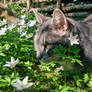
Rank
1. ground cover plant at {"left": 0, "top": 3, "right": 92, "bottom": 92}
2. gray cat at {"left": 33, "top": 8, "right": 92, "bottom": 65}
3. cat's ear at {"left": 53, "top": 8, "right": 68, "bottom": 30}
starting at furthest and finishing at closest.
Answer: gray cat at {"left": 33, "top": 8, "right": 92, "bottom": 65}
cat's ear at {"left": 53, "top": 8, "right": 68, "bottom": 30}
ground cover plant at {"left": 0, "top": 3, "right": 92, "bottom": 92}

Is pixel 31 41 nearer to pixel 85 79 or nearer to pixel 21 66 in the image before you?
pixel 21 66

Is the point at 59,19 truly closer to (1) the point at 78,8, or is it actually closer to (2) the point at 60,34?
(2) the point at 60,34

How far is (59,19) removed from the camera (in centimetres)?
277

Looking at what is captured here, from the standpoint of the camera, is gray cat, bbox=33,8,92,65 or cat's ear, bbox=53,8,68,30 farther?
gray cat, bbox=33,8,92,65

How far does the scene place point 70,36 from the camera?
2.69 meters

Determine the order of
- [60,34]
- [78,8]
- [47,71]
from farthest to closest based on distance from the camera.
→ [78,8] → [47,71] → [60,34]

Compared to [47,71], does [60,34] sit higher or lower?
higher

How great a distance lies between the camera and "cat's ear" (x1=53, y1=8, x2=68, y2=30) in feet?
8.71

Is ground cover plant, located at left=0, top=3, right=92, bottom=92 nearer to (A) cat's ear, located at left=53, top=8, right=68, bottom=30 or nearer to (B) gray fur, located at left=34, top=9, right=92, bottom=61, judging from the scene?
(B) gray fur, located at left=34, top=9, right=92, bottom=61

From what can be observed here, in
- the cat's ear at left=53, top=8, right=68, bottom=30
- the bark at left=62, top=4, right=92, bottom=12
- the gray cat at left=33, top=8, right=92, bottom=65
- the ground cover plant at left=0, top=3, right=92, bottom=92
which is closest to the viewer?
the ground cover plant at left=0, top=3, right=92, bottom=92

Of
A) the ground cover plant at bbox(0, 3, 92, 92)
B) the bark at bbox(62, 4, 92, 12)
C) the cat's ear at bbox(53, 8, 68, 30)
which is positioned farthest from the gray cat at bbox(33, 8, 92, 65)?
the bark at bbox(62, 4, 92, 12)

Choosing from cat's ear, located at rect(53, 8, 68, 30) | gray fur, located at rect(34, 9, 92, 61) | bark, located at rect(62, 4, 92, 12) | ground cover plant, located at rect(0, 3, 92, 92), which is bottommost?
ground cover plant, located at rect(0, 3, 92, 92)

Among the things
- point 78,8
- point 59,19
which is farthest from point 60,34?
point 78,8

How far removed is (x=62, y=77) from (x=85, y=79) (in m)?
0.51
